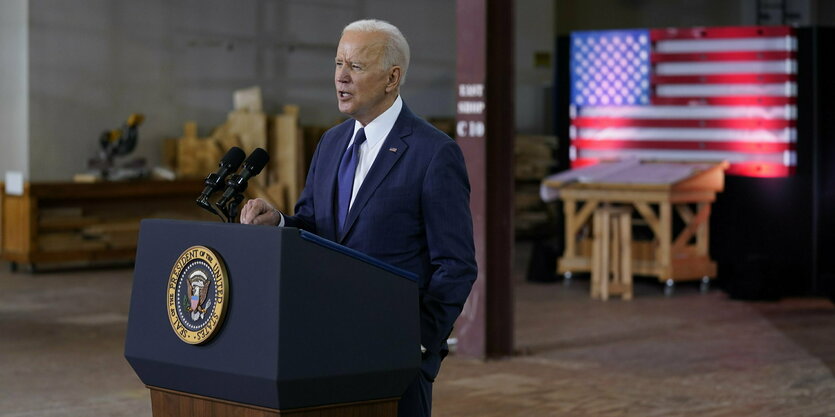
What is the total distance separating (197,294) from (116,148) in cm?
1079

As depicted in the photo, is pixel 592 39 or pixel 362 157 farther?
pixel 592 39

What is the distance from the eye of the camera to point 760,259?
36.4ft

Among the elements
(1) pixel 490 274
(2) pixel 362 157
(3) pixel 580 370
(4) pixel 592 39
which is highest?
(4) pixel 592 39

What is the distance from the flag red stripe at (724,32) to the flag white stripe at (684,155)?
1.03m

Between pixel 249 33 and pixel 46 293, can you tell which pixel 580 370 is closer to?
pixel 46 293

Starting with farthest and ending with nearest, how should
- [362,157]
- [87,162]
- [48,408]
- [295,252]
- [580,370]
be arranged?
1. [87,162]
2. [580,370]
3. [48,408]
4. [362,157]
5. [295,252]

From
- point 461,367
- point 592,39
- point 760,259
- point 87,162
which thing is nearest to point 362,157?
point 461,367

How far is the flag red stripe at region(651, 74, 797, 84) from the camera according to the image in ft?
37.2

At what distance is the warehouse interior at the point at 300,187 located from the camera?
7391 mm

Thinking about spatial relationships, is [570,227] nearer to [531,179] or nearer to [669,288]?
[669,288]

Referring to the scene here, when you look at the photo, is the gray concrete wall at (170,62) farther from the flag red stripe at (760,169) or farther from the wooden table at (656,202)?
the flag red stripe at (760,169)

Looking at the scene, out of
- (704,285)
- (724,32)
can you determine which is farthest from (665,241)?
(724,32)

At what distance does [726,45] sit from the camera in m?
11.6

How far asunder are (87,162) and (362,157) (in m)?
11.0
